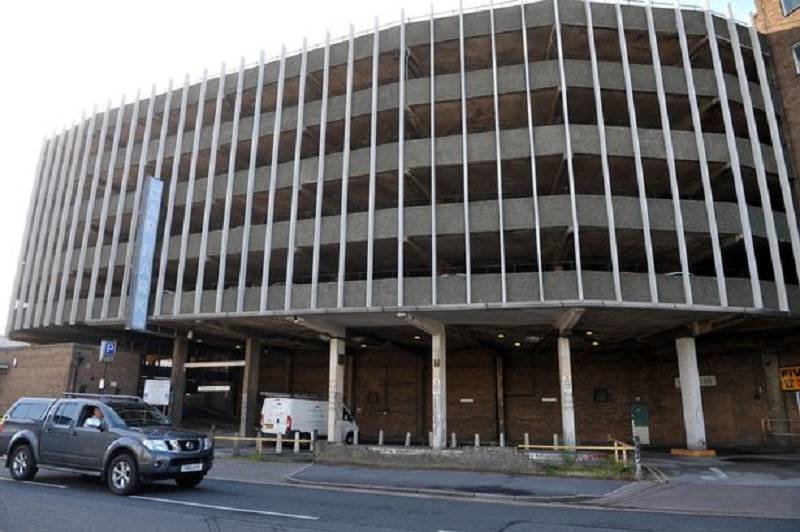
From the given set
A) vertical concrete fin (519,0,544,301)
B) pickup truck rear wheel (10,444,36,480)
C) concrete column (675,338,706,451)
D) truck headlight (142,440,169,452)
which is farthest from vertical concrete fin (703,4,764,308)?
pickup truck rear wheel (10,444,36,480)

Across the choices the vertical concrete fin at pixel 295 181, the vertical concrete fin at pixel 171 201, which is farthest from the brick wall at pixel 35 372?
the vertical concrete fin at pixel 295 181

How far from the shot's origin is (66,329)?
31.3 m

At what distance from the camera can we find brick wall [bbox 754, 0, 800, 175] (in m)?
22.7

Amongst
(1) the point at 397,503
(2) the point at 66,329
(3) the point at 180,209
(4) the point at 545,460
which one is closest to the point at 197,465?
→ (1) the point at 397,503

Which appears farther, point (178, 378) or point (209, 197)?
point (178, 378)

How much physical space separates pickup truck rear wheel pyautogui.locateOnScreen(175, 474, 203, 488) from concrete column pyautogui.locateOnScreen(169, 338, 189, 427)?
63.8 ft

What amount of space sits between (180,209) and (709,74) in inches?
990

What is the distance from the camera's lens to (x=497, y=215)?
20.9m

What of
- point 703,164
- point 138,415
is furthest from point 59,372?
point 703,164

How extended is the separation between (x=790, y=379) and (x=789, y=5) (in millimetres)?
16009

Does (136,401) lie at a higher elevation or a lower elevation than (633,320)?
lower

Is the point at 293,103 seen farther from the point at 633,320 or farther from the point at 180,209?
the point at 633,320

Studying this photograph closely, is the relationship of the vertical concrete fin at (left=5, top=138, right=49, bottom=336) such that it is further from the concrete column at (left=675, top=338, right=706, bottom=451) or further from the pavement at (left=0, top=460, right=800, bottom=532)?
the concrete column at (left=675, top=338, right=706, bottom=451)

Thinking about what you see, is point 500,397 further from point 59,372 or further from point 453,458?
point 59,372
